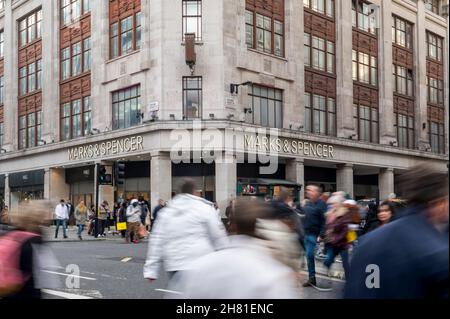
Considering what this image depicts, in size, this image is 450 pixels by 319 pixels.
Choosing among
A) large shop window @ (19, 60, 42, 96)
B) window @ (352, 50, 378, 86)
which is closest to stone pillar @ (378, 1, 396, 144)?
window @ (352, 50, 378, 86)

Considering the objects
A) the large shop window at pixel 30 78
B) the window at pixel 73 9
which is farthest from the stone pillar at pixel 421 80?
the large shop window at pixel 30 78

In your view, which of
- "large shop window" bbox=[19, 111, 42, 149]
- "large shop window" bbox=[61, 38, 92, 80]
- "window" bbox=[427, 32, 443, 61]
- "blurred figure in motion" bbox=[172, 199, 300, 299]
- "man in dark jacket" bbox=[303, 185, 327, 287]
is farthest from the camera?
"window" bbox=[427, 32, 443, 61]

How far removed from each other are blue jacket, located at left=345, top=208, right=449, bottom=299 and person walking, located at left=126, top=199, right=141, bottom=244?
18.9m

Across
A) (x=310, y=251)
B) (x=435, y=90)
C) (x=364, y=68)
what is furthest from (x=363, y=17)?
(x=310, y=251)

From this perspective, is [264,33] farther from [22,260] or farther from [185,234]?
[22,260]

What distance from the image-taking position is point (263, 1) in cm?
3434

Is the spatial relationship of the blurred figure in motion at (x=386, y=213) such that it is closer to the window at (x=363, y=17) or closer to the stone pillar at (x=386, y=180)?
the window at (x=363, y=17)

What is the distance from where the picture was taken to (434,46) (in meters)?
49.7

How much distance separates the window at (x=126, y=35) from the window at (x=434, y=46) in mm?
26374

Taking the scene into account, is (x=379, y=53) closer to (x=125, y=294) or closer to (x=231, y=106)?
(x=231, y=106)

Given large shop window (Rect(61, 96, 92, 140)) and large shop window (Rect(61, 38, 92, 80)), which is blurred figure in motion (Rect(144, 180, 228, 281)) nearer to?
large shop window (Rect(61, 96, 92, 140))

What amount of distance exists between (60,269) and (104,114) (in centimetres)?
2317

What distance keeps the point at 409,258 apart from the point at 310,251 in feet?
25.6

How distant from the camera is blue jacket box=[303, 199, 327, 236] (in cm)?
1070
